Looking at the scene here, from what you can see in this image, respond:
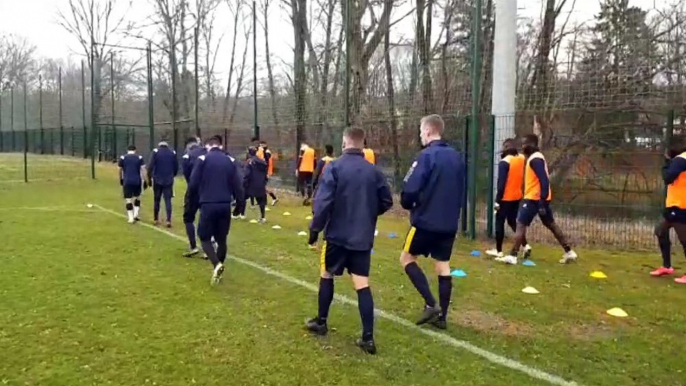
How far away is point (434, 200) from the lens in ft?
18.7

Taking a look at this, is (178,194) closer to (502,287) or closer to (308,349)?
(502,287)

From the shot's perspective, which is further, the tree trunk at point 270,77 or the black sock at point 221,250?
the tree trunk at point 270,77

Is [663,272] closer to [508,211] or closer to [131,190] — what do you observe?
[508,211]

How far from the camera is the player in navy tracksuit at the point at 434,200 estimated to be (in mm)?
5656

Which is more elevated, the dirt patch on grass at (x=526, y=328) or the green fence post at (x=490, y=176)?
the green fence post at (x=490, y=176)

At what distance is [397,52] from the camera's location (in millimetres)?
22797

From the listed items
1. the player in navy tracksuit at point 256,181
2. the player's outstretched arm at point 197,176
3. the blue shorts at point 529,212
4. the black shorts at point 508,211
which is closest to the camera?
the player's outstretched arm at point 197,176

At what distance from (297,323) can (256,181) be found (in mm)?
8418

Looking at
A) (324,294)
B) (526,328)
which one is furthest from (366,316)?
(526,328)

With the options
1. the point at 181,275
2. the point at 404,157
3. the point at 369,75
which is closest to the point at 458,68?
the point at 404,157

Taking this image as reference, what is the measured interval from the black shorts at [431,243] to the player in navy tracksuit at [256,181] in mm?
8351

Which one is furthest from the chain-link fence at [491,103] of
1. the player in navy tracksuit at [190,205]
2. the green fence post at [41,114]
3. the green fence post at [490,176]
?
the green fence post at [41,114]

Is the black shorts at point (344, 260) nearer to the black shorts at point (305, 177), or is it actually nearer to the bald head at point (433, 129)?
the bald head at point (433, 129)

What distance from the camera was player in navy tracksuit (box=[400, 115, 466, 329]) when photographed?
5.66 meters
